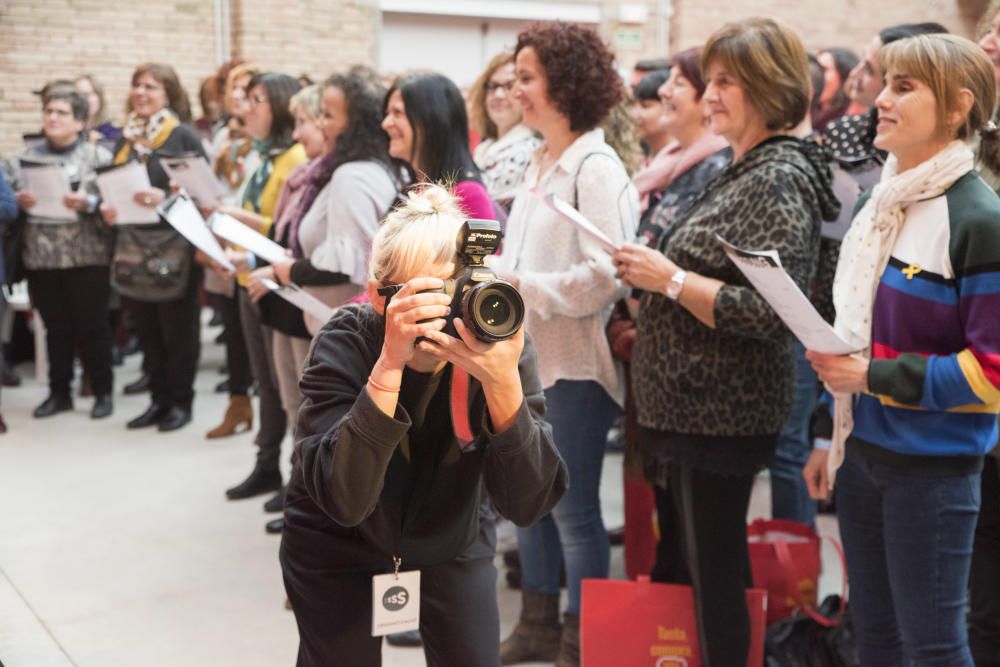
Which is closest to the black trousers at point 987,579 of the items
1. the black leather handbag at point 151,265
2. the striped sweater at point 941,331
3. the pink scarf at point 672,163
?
the striped sweater at point 941,331

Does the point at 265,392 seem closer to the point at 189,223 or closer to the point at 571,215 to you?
the point at 189,223

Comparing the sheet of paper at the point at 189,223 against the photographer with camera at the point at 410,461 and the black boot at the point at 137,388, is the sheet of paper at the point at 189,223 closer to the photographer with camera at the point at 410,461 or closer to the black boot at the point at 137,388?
the photographer with camera at the point at 410,461

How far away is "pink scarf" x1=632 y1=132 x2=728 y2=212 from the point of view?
305cm

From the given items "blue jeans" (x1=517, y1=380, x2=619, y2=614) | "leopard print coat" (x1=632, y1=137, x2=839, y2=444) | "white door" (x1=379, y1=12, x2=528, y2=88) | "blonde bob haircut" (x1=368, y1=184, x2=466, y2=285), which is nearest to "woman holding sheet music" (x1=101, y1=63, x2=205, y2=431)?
"blue jeans" (x1=517, y1=380, x2=619, y2=614)

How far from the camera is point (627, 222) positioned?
279 centimetres

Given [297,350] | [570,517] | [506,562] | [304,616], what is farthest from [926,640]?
[297,350]

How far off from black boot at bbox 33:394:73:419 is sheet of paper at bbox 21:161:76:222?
99 cm

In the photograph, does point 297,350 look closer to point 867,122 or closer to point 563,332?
point 563,332

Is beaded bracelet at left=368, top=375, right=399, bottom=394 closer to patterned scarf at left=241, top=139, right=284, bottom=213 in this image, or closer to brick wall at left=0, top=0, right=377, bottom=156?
patterned scarf at left=241, top=139, right=284, bottom=213

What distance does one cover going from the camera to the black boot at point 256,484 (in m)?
4.42

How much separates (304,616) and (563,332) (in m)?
1.25

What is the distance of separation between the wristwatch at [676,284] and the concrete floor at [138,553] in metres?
1.38

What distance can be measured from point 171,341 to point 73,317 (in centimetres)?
65

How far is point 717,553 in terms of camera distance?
2.41m
